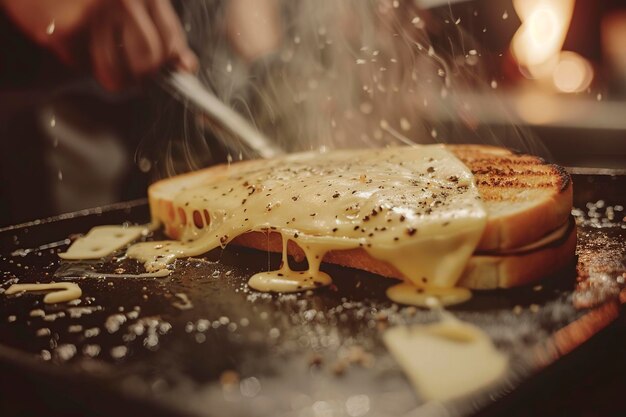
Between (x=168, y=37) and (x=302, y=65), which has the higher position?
(x=168, y=37)

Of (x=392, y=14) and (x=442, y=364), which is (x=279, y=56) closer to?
(x=392, y=14)

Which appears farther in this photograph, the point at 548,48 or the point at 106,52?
the point at 548,48

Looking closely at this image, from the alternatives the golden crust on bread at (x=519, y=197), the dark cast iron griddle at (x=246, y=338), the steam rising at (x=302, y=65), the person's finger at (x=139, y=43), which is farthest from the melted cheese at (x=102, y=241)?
the steam rising at (x=302, y=65)

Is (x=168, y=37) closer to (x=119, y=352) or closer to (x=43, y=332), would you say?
(x=43, y=332)

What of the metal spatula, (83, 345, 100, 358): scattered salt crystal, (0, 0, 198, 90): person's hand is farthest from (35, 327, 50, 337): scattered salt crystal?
(0, 0, 198, 90): person's hand

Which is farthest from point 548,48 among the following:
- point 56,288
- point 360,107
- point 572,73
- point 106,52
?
point 56,288

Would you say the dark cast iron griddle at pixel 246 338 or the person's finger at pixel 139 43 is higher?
the person's finger at pixel 139 43

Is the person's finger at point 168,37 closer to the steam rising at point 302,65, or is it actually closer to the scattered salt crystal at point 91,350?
the steam rising at point 302,65
